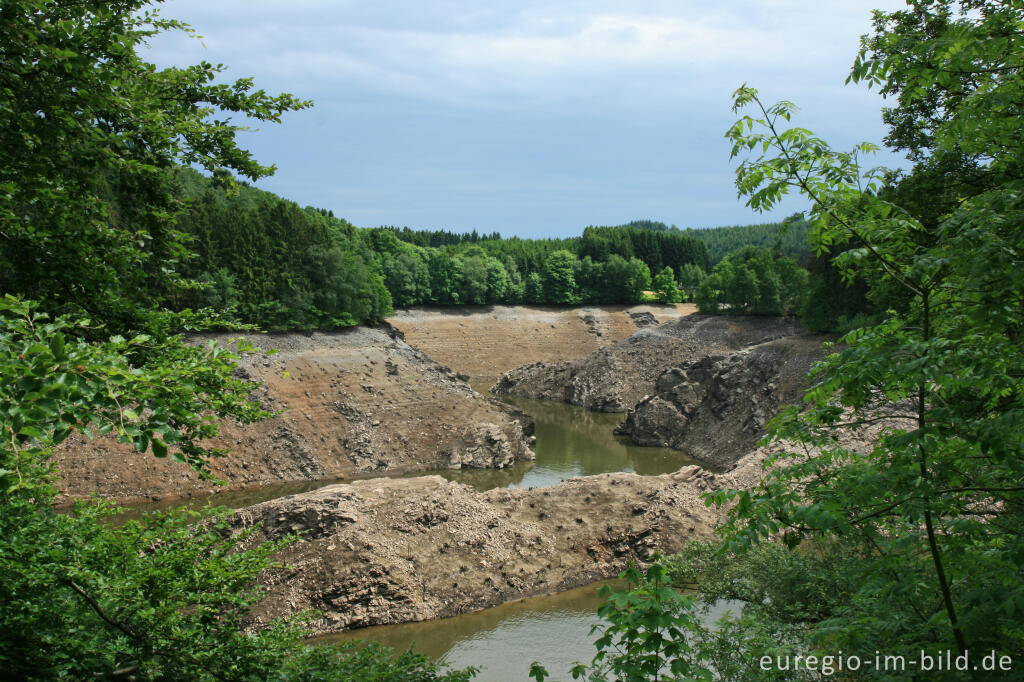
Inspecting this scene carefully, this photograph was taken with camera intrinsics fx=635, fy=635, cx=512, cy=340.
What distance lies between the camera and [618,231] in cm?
9962

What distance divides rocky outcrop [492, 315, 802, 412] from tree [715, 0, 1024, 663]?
43.8 metres

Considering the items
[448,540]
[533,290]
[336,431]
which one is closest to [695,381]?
[336,431]

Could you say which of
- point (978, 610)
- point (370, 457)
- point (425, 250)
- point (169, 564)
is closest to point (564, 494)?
point (370, 457)

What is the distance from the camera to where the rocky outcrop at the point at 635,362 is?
166 feet

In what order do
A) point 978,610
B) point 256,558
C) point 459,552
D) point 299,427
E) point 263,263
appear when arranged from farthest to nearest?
point 263,263
point 299,427
point 459,552
point 256,558
point 978,610

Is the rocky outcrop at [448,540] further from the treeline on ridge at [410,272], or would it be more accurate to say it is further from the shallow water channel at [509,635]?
the treeline on ridge at [410,272]

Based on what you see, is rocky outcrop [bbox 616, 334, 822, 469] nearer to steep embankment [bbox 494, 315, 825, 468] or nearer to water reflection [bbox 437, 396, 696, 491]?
steep embankment [bbox 494, 315, 825, 468]

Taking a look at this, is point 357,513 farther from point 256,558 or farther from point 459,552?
point 256,558

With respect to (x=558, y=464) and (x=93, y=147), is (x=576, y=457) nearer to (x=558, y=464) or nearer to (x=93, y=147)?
(x=558, y=464)

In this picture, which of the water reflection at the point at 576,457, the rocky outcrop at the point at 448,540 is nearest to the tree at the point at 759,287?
the water reflection at the point at 576,457

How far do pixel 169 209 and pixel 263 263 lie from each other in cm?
3420

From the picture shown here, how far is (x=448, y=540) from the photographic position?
19641 millimetres

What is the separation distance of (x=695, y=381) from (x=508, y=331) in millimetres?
30595

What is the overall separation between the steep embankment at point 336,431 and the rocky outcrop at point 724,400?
338 inches
